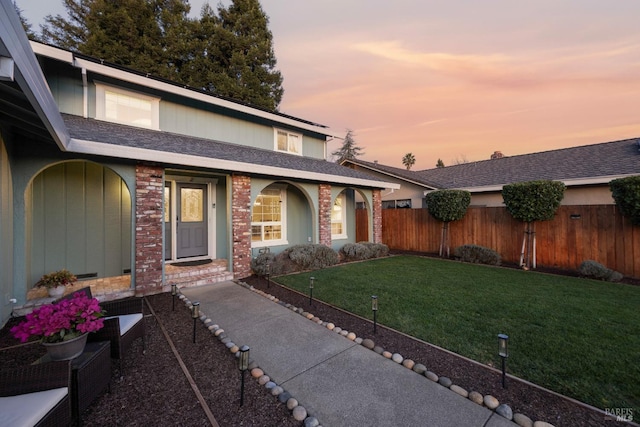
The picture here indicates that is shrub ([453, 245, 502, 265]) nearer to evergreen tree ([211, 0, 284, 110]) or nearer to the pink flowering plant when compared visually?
the pink flowering plant

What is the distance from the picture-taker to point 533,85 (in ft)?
29.6

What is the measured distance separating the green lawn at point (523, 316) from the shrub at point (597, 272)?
48cm

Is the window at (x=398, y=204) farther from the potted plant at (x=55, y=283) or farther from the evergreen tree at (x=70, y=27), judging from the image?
the evergreen tree at (x=70, y=27)

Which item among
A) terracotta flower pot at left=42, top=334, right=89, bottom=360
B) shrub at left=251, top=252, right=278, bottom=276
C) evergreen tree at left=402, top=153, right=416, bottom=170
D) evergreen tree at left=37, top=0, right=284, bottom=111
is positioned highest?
evergreen tree at left=37, top=0, right=284, bottom=111

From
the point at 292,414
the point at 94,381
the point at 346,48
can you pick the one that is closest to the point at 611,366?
the point at 292,414

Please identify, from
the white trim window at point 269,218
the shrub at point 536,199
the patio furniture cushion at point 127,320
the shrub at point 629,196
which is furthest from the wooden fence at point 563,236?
the patio furniture cushion at point 127,320

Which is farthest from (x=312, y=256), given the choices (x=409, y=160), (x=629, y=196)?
(x=409, y=160)

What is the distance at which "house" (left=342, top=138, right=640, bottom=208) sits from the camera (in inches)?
355

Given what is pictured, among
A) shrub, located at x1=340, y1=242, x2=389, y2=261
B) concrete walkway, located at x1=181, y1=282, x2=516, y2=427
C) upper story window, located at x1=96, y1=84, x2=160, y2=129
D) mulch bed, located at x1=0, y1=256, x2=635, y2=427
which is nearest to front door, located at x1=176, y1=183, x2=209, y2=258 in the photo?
upper story window, located at x1=96, y1=84, x2=160, y2=129

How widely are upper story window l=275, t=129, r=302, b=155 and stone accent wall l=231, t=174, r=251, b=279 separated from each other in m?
3.79

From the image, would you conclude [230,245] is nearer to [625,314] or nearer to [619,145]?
[625,314]

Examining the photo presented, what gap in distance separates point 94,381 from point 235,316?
212 cm

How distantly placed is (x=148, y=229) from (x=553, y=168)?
48.8 feet

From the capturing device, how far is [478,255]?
859cm
